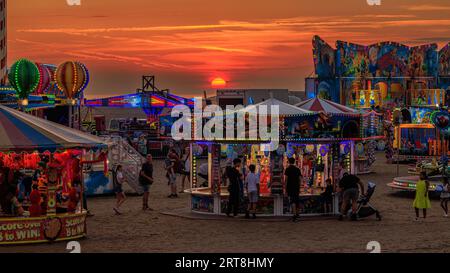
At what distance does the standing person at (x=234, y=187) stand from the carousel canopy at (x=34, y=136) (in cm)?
363

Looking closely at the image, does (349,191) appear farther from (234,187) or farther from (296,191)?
(234,187)

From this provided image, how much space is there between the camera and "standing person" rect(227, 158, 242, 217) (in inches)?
803

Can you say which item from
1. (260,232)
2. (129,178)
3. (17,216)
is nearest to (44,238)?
(17,216)

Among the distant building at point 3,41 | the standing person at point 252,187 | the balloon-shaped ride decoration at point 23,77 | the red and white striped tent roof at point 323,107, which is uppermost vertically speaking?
the distant building at point 3,41

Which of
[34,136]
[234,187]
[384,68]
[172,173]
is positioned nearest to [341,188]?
[234,187]

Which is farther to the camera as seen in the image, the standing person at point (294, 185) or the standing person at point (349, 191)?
the standing person at point (349, 191)

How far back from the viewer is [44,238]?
17.0 metres

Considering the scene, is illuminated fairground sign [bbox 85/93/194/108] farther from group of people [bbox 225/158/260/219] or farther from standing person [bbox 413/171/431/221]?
standing person [bbox 413/171/431/221]

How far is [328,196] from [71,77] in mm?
13412

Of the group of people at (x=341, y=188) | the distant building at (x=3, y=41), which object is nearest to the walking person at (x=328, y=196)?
the group of people at (x=341, y=188)

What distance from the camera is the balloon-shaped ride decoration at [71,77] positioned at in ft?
102

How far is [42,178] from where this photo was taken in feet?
58.5

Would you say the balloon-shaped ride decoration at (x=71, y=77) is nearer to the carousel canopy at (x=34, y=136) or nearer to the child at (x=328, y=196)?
the carousel canopy at (x=34, y=136)

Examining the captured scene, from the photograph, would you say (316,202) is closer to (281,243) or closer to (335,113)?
(335,113)
